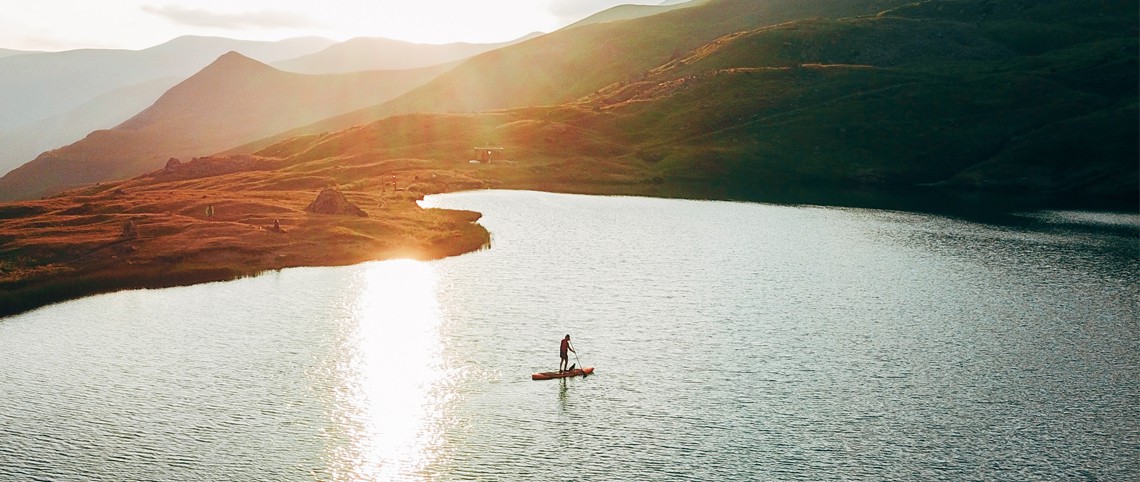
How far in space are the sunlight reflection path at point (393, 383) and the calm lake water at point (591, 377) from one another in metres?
0.29

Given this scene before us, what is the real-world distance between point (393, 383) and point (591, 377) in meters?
16.3

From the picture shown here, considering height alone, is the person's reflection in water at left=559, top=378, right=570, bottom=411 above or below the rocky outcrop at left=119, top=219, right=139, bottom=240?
below

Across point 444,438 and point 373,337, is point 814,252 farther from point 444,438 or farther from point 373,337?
point 444,438

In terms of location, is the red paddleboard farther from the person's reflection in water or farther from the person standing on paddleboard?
the person standing on paddleboard

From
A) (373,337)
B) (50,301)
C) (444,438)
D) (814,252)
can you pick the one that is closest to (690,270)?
(814,252)

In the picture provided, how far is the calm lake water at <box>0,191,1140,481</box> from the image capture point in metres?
57.3

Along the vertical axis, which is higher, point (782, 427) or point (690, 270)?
point (690, 270)

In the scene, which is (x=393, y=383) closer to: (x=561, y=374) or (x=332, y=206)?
(x=561, y=374)

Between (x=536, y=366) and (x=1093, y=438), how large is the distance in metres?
42.1

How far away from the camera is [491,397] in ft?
226

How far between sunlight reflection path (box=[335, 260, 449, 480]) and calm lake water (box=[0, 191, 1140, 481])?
0.29m

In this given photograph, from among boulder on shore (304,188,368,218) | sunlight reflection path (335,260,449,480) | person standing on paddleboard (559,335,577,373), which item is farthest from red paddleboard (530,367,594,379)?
boulder on shore (304,188,368,218)

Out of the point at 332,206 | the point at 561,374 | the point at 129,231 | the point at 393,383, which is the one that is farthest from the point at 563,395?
the point at 332,206

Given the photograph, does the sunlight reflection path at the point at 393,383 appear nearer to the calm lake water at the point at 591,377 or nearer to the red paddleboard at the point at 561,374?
the calm lake water at the point at 591,377
